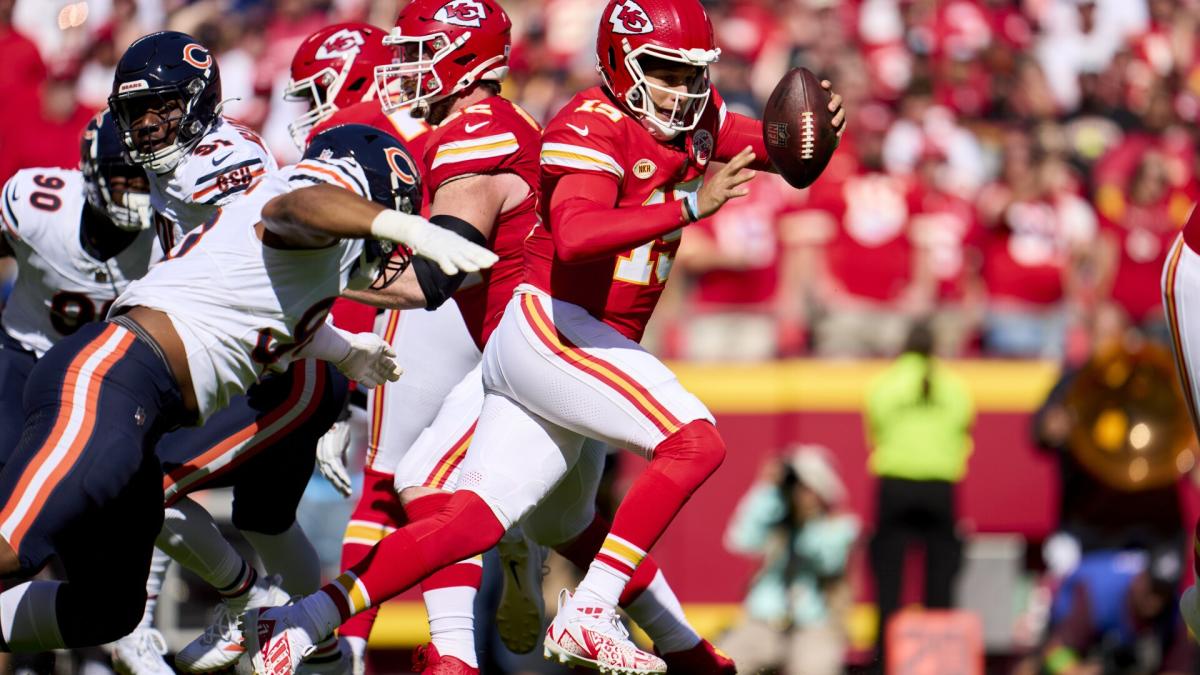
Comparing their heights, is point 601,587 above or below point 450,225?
below

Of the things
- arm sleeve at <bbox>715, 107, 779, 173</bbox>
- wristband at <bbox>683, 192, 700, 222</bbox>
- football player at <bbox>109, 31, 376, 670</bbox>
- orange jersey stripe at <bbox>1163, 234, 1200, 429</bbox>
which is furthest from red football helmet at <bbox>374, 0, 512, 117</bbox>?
orange jersey stripe at <bbox>1163, 234, 1200, 429</bbox>

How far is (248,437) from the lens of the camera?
6043 millimetres

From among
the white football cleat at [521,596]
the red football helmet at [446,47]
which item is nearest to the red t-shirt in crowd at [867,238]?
the white football cleat at [521,596]

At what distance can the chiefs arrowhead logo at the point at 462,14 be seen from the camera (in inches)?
239

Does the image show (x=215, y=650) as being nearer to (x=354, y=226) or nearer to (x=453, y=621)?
(x=453, y=621)

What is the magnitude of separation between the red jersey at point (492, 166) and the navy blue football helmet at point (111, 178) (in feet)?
3.17

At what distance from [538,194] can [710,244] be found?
5372 millimetres

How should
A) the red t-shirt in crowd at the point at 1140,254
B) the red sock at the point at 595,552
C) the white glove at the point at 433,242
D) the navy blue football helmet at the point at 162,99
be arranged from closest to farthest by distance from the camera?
the white glove at the point at 433,242 < the navy blue football helmet at the point at 162,99 < the red sock at the point at 595,552 < the red t-shirt in crowd at the point at 1140,254

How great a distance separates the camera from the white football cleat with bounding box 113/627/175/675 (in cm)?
626

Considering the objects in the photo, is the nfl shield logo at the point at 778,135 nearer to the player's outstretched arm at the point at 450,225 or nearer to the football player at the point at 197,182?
the player's outstretched arm at the point at 450,225

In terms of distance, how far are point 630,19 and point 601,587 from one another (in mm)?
1647

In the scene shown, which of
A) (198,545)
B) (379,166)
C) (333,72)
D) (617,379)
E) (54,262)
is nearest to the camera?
(379,166)

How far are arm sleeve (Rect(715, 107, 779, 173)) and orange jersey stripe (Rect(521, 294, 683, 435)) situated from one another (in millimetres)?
809

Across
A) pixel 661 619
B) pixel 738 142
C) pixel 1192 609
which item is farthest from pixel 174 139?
pixel 1192 609
